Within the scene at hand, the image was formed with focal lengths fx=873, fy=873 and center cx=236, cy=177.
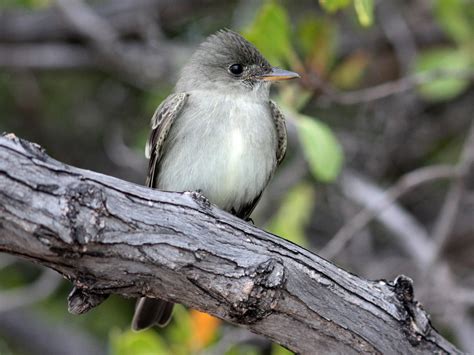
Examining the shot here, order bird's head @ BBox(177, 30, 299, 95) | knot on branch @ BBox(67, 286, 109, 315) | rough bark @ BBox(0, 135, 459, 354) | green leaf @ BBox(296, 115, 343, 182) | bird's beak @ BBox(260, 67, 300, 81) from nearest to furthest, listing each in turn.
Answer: rough bark @ BBox(0, 135, 459, 354) → knot on branch @ BBox(67, 286, 109, 315) → green leaf @ BBox(296, 115, 343, 182) → bird's beak @ BBox(260, 67, 300, 81) → bird's head @ BBox(177, 30, 299, 95)

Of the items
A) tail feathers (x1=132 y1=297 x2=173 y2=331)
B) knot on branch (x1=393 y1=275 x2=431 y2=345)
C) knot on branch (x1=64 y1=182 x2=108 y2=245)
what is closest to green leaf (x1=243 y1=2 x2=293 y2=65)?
tail feathers (x1=132 y1=297 x2=173 y2=331)

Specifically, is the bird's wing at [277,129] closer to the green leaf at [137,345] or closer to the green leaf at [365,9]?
the green leaf at [137,345]

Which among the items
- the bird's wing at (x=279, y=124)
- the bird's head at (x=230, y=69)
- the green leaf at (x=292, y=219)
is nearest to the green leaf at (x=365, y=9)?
the bird's head at (x=230, y=69)

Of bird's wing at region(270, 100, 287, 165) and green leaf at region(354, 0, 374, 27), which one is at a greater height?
bird's wing at region(270, 100, 287, 165)

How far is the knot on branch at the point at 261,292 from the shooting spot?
9.02 ft

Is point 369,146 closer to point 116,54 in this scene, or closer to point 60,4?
point 116,54

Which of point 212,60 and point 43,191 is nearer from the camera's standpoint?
point 43,191

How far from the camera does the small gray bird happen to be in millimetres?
3883

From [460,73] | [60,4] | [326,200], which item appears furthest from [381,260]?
[60,4]

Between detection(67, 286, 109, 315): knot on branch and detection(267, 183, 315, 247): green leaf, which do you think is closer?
detection(67, 286, 109, 315): knot on branch

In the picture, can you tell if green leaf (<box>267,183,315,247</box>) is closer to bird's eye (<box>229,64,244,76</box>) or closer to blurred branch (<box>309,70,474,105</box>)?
blurred branch (<box>309,70,474,105</box>)

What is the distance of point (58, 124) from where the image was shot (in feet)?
20.9

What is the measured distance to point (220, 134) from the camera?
3918mm

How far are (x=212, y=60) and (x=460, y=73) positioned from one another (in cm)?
140
